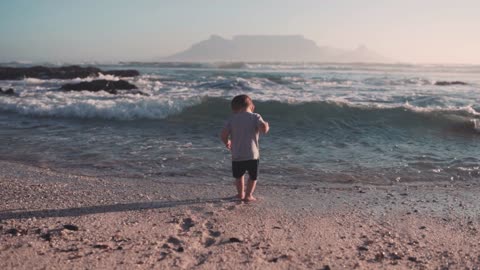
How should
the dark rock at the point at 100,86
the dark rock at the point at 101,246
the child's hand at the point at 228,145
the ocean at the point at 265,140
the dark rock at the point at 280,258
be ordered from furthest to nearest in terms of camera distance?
the dark rock at the point at 100,86 < the ocean at the point at 265,140 < the child's hand at the point at 228,145 < the dark rock at the point at 101,246 < the dark rock at the point at 280,258

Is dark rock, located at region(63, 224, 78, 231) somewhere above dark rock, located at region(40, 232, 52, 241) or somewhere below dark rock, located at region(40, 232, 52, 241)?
below

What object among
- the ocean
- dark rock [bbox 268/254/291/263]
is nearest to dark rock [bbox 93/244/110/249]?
dark rock [bbox 268/254/291/263]

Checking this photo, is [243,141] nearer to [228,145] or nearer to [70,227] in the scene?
[228,145]

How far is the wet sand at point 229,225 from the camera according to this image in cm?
305

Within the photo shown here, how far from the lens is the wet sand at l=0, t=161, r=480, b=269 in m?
3.05

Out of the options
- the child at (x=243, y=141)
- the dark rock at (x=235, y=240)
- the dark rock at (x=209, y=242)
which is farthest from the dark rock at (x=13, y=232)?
the child at (x=243, y=141)

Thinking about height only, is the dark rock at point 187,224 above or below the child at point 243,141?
below

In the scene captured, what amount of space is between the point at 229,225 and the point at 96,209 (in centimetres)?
133

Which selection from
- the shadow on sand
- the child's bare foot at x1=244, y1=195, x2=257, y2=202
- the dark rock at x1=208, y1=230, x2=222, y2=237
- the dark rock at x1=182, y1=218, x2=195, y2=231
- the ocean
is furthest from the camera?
the ocean

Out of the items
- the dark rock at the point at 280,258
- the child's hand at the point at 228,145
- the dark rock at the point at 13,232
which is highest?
the child's hand at the point at 228,145

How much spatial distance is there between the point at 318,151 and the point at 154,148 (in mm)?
2759

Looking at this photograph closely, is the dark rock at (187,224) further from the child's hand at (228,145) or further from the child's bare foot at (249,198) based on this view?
the child's hand at (228,145)

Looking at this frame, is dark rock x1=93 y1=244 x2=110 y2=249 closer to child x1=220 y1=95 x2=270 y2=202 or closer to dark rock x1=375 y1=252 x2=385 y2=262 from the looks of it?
child x1=220 y1=95 x2=270 y2=202

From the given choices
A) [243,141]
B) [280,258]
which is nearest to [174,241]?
[280,258]
